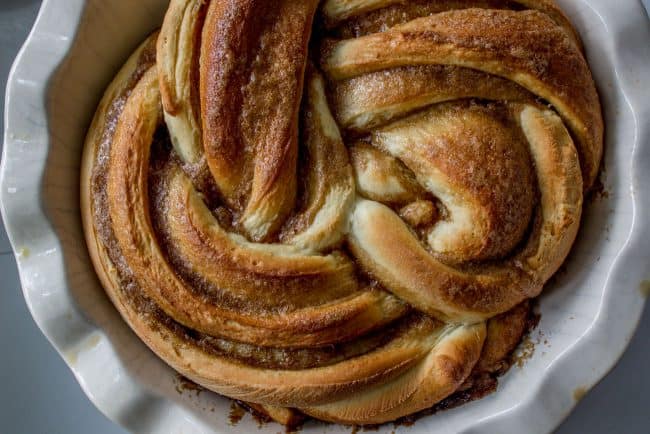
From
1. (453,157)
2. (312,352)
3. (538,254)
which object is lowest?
(312,352)

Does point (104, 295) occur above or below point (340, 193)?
below

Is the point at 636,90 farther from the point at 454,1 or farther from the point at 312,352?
the point at 312,352

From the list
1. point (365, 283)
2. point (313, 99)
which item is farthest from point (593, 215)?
point (313, 99)

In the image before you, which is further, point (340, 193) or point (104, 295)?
point (104, 295)
